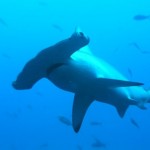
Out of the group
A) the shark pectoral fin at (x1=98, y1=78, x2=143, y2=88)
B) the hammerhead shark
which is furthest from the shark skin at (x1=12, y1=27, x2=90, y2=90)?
the shark pectoral fin at (x1=98, y1=78, x2=143, y2=88)

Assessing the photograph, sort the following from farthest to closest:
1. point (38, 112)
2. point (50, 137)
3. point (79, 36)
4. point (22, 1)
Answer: point (38, 112) → point (50, 137) → point (22, 1) → point (79, 36)

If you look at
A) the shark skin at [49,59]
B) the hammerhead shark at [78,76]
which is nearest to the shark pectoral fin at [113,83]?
the hammerhead shark at [78,76]

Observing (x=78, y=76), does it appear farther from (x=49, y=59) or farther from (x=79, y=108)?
(x=79, y=108)

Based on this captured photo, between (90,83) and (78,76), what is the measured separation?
169 mm

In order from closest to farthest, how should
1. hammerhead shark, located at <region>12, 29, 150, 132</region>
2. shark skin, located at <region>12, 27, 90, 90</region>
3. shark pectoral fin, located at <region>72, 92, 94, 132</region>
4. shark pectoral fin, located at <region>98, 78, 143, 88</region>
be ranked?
1. shark skin, located at <region>12, 27, 90, 90</region>
2. hammerhead shark, located at <region>12, 29, 150, 132</region>
3. shark pectoral fin, located at <region>98, 78, 143, 88</region>
4. shark pectoral fin, located at <region>72, 92, 94, 132</region>

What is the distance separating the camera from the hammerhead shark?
8.51ft

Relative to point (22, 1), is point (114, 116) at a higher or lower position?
lower

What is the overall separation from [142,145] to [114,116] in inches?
201

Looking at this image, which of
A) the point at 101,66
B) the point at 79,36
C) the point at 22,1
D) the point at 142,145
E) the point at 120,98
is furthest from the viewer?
the point at 142,145

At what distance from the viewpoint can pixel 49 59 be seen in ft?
8.59

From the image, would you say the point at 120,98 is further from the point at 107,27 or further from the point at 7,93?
the point at 7,93

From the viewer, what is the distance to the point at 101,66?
2.90 m

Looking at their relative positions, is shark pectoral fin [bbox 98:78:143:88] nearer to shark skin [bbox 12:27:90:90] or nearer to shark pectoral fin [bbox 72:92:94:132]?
shark pectoral fin [bbox 72:92:94:132]

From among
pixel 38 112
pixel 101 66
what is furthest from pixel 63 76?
pixel 38 112
